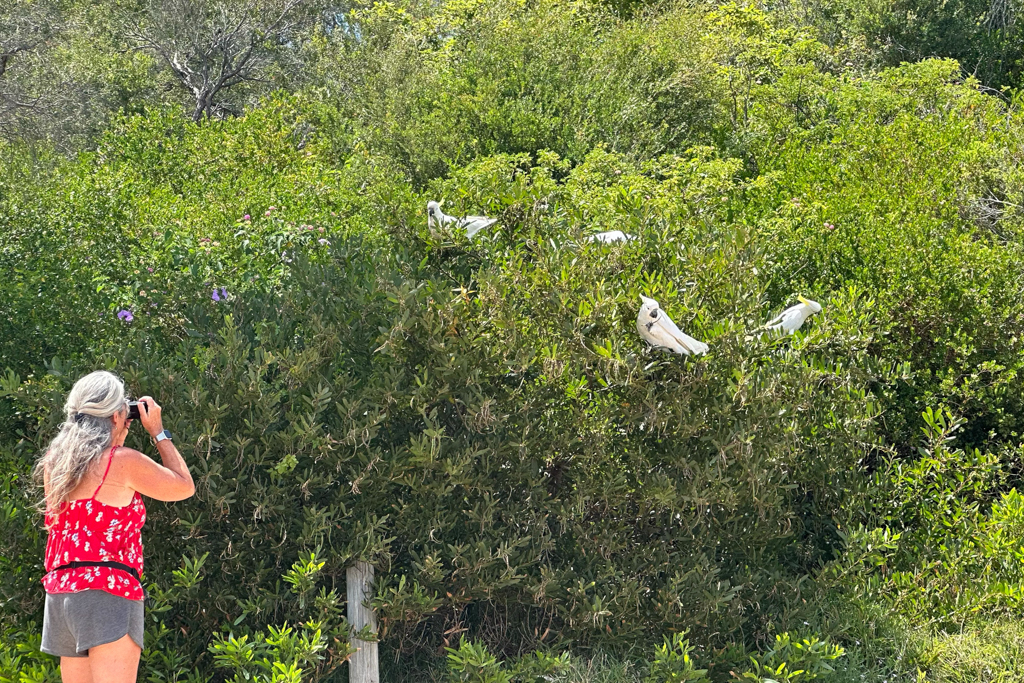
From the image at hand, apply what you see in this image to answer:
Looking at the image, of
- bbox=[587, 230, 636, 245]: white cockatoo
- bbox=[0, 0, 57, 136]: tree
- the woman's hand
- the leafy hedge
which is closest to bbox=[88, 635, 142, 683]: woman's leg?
the leafy hedge

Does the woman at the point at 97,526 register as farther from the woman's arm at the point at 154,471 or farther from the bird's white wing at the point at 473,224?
the bird's white wing at the point at 473,224

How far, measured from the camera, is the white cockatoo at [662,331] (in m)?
4.01

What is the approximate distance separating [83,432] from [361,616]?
128cm

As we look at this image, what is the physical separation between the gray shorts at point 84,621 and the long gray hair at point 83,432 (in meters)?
0.32

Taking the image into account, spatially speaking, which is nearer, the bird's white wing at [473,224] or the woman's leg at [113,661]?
the woman's leg at [113,661]

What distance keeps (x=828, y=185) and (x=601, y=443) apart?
15.8 ft

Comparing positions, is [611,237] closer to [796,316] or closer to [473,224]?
[473,224]

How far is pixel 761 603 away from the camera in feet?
14.8

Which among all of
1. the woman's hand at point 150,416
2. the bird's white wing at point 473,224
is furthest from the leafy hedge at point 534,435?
the woman's hand at point 150,416

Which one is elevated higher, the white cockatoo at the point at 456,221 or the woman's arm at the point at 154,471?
the white cockatoo at the point at 456,221

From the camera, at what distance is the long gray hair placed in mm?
3180

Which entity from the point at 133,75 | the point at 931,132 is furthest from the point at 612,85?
the point at 133,75

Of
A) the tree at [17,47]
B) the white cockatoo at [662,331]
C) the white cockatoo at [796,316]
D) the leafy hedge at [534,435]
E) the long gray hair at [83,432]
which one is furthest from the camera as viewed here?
the tree at [17,47]

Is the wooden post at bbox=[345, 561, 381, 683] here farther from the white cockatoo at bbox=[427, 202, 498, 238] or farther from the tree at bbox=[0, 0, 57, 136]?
the tree at bbox=[0, 0, 57, 136]
